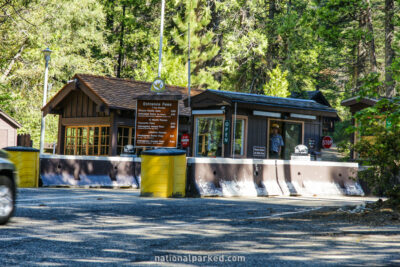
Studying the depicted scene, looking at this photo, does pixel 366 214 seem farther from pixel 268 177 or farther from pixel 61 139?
pixel 61 139

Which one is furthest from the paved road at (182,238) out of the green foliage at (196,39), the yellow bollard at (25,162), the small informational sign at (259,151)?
the green foliage at (196,39)

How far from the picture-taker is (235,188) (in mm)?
16828

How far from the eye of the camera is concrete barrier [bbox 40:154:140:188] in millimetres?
19734

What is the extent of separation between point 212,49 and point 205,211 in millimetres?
35844

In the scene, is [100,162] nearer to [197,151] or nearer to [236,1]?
[197,151]

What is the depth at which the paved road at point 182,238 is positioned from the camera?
21.3 ft

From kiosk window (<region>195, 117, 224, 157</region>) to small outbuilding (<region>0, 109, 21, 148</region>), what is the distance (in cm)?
2112

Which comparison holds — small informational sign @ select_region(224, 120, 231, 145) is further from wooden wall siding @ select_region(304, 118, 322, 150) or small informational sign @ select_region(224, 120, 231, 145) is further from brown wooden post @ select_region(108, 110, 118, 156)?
brown wooden post @ select_region(108, 110, 118, 156)

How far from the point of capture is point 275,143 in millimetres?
24422

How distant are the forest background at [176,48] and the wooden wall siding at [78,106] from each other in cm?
848

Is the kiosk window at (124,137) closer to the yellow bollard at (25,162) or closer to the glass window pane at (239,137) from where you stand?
the glass window pane at (239,137)

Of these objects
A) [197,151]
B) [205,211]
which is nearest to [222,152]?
[197,151]

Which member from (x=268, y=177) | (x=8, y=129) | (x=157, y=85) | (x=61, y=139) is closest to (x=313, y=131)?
(x=157, y=85)

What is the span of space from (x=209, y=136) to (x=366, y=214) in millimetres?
13574
